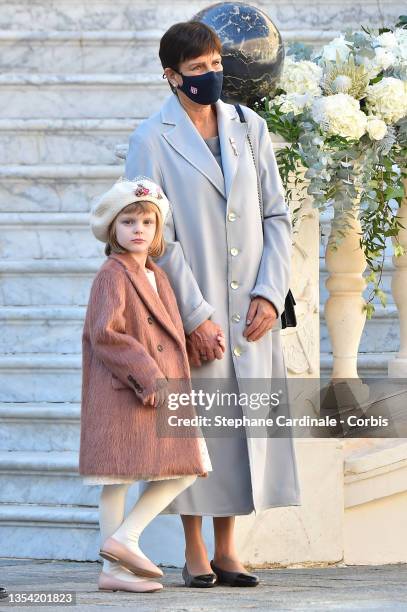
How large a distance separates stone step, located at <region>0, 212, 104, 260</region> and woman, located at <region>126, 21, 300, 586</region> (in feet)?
7.75

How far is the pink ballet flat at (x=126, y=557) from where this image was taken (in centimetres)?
414

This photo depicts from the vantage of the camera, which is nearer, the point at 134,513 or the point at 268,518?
the point at 134,513

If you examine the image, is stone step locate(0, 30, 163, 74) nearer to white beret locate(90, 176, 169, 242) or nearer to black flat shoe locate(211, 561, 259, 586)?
white beret locate(90, 176, 169, 242)

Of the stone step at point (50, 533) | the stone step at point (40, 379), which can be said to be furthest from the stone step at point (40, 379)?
the stone step at point (50, 533)

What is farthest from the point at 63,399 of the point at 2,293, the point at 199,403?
the point at 199,403

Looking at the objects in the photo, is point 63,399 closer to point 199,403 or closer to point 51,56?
point 199,403

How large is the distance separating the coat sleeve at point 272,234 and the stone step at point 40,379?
1.82 meters

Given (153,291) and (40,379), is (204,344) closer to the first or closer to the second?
(153,291)

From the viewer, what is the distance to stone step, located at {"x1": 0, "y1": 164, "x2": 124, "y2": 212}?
23.5 feet

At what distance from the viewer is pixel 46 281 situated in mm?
6754

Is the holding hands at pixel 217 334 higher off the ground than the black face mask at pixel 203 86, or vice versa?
the black face mask at pixel 203 86

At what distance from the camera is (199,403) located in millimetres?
4480

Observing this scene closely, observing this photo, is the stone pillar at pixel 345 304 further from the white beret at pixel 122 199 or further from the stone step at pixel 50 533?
A: the white beret at pixel 122 199

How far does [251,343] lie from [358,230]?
1.02 meters
